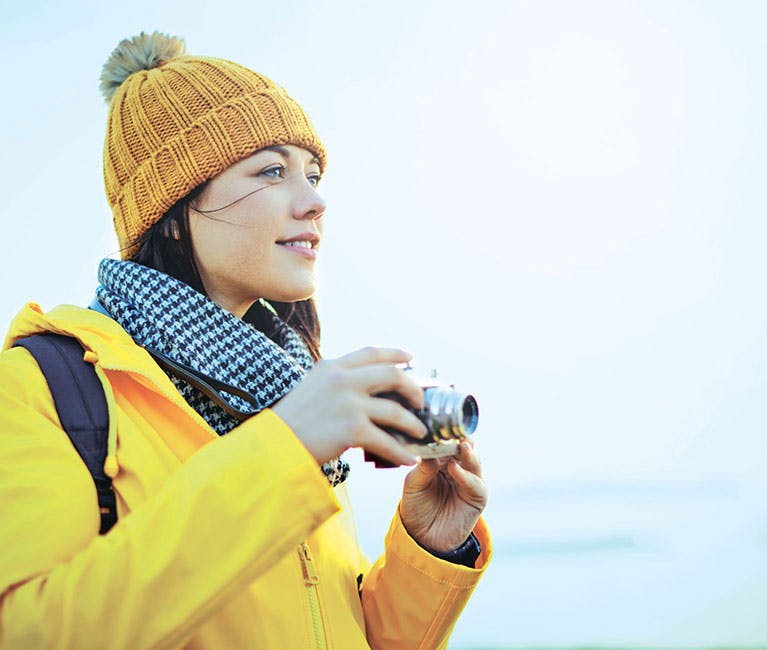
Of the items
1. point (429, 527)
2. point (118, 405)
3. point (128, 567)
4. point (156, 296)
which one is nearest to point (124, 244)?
point (156, 296)

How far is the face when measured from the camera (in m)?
2.12

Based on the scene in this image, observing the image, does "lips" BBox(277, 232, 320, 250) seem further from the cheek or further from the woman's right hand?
the woman's right hand

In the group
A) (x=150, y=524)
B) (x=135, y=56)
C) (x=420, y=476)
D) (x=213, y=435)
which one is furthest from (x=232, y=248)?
(x=150, y=524)

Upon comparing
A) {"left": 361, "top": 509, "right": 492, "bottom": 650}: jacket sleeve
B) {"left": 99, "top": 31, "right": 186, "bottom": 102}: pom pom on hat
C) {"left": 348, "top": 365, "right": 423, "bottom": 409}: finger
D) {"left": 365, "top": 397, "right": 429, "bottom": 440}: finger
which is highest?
{"left": 99, "top": 31, "right": 186, "bottom": 102}: pom pom on hat

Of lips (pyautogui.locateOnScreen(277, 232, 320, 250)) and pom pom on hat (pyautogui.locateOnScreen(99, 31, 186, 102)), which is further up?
pom pom on hat (pyautogui.locateOnScreen(99, 31, 186, 102))

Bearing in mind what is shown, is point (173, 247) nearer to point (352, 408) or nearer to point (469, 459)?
point (469, 459)

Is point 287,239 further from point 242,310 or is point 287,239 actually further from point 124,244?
point 124,244

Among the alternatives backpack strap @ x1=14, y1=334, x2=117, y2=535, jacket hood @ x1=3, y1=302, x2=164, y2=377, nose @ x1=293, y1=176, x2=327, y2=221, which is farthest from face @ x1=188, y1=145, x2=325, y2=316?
backpack strap @ x1=14, y1=334, x2=117, y2=535

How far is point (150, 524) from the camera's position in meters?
1.30

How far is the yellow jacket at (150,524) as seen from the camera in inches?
49.6

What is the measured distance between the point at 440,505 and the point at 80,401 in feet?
2.77

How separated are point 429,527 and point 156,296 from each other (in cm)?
81

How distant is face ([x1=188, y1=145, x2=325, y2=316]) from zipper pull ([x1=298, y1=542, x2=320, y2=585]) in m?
0.63

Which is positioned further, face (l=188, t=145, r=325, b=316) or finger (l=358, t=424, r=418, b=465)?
face (l=188, t=145, r=325, b=316)
